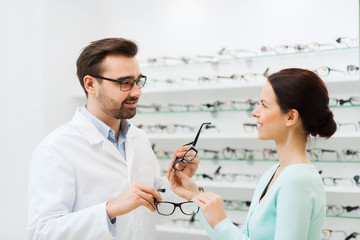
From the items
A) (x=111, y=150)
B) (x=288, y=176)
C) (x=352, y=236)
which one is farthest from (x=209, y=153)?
(x=288, y=176)

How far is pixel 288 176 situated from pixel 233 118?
2459 millimetres

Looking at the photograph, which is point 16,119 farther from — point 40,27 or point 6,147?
point 40,27

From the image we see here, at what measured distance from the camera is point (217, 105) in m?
3.75

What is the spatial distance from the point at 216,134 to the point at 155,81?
2.93ft

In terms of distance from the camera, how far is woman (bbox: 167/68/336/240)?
137 centimetres

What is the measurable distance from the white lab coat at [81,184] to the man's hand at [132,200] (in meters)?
0.05

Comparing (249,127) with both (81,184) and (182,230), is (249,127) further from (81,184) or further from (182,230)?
(81,184)

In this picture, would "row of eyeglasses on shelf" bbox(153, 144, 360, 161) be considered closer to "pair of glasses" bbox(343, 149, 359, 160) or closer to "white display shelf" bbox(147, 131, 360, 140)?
"pair of glasses" bbox(343, 149, 359, 160)

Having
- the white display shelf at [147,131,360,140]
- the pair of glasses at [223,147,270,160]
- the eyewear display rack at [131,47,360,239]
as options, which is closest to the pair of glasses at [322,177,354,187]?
the eyewear display rack at [131,47,360,239]

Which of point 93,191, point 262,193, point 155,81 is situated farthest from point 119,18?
point 262,193

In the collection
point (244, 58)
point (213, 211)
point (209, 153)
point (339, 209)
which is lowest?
point (339, 209)

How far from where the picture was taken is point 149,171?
6.93ft

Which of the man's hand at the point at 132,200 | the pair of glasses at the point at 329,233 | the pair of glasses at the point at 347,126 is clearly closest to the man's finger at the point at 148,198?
the man's hand at the point at 132,200

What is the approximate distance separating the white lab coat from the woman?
0.42m
